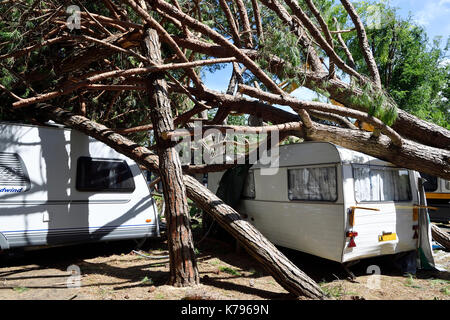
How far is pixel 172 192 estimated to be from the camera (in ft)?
15.2

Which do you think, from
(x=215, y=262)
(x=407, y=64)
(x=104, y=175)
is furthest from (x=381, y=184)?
(x=407, y=64)

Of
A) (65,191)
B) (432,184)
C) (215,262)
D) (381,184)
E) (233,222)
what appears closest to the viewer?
(233,222)

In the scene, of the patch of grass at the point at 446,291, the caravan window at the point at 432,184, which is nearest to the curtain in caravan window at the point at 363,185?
the patch of grass at the point at 446,291

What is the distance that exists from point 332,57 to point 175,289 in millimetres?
4672

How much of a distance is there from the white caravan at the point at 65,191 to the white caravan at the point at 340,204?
108 inches

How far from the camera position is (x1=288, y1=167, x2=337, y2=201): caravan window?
512 cm

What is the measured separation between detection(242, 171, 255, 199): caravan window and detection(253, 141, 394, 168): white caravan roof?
105cm

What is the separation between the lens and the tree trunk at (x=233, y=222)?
421cm

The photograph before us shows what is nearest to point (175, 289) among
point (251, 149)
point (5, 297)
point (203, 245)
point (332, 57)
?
point (5, 297)

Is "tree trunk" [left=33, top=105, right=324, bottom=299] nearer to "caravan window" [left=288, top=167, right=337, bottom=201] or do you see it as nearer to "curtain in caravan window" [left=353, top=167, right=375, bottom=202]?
"caravan window" [left=288, top=167, right=337, bottom=201]

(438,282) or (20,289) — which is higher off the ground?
(20,289)

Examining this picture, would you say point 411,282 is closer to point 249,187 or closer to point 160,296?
point 249,187

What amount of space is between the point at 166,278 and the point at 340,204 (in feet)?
9.31
